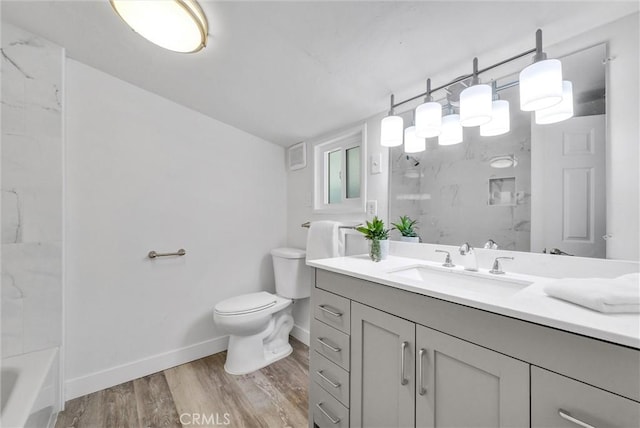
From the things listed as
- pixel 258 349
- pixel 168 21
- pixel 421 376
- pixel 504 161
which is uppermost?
pixel 168 21

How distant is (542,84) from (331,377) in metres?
1.41

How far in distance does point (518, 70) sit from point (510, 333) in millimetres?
1059

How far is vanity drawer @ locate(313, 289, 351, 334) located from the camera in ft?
3.61

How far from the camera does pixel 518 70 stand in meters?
1.07

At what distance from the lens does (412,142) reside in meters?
1.41

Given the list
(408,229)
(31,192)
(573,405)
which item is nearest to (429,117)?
(408,229)

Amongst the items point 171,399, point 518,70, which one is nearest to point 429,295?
point 518,70

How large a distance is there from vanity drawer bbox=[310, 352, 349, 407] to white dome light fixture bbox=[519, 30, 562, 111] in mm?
1271

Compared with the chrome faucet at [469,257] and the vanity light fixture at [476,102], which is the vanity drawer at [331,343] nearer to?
the chrome faucet at [469,257]

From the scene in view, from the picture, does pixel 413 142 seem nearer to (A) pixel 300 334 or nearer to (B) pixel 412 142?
(B) pixel 412 142

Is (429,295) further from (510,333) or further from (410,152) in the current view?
(410,152)

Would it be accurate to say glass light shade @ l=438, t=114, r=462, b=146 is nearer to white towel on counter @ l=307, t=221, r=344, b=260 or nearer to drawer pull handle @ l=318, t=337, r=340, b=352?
white towel on counter @ l=307, t=221, r=344, b=260

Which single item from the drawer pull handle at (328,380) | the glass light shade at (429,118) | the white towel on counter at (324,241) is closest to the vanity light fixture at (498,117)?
the glass light shade at (429,118)

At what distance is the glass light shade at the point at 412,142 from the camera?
1383 mm
